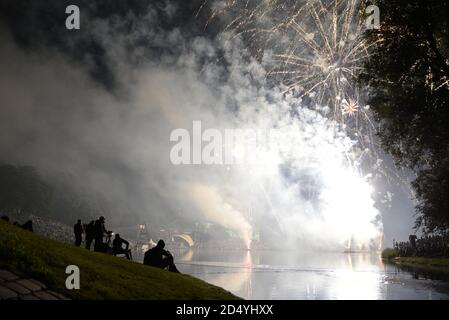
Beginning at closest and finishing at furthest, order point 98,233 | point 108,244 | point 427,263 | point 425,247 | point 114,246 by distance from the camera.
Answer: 1. point 108,244
2. point 114,246
3. point 98,233
4. point 427,263
5. point 425,247

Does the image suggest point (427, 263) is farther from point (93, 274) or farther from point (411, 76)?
point (93, 274)

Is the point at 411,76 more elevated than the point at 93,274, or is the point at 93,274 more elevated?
the point at 411,76

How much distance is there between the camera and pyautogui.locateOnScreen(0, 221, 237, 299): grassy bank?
12.5 meters

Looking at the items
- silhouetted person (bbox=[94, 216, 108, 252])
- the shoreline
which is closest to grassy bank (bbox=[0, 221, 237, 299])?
silhouetted person (bbox=[94, 216, 108, 252])

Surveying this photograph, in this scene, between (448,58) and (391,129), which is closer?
(448,58)

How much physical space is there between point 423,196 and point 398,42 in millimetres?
29403

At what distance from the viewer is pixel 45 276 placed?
1240 cm

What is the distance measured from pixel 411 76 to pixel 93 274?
82.9 feet

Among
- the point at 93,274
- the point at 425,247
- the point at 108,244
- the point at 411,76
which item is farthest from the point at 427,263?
the point at 93,274

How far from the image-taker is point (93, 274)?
1462 cm

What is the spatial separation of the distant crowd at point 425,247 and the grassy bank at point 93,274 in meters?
45.9

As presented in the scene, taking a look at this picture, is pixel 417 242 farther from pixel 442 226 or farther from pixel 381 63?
pixel 381 63

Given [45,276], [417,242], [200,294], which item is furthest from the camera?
[417,242]
